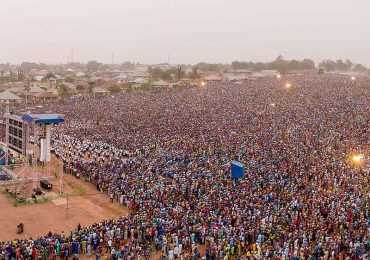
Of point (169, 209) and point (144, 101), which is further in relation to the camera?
point (144, 101)

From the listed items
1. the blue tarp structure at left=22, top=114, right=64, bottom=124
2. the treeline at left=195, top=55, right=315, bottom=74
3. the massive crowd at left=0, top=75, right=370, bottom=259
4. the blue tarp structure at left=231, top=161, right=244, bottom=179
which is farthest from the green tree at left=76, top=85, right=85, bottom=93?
the blue tarp structure at left=231, top=161, right=244, bottom=179

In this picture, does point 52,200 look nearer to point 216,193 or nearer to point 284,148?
point 216,193

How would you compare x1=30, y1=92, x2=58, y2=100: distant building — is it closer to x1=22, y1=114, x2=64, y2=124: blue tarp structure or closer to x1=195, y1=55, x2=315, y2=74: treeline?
x1=22, y1=114, x2=64, y2=124: blue tarp structure

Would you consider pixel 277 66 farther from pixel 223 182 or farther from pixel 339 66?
pixel 223 182

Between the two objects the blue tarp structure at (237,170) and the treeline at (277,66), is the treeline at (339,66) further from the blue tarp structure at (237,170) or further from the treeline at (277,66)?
the blue tarp structure at (237,170)

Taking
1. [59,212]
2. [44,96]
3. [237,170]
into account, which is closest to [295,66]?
[44,96]

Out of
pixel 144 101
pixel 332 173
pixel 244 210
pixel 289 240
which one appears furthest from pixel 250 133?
pixel 144 101

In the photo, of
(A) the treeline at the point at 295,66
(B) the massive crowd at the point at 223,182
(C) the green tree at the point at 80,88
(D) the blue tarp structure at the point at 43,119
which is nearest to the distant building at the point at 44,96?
(C) the green tree at the point at 80,88
